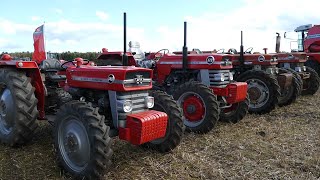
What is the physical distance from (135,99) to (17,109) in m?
1.53

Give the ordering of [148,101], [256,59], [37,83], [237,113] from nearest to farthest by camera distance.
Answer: [148,101]
[37,83]
[237,113]
[256,59]

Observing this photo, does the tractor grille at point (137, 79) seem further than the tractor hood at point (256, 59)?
No

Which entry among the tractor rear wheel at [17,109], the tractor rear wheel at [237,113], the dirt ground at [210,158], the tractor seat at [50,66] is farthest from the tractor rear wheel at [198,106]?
the tractor rear wheel at [17,109]

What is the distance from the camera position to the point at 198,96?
18.4ft

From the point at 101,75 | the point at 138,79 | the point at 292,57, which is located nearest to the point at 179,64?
the point at 138,79

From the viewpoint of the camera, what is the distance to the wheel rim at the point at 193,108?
5.59 m

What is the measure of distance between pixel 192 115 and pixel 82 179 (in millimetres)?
2688

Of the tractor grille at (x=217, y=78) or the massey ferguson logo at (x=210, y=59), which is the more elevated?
the massey ferguson logo at (x=210, y=59)

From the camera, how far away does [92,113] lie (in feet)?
11.0

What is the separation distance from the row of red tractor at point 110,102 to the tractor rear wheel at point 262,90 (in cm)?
2

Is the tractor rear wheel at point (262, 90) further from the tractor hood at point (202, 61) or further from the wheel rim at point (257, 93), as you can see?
the tractor hood at point (202, 61)

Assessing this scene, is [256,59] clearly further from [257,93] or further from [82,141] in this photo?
[82,141]

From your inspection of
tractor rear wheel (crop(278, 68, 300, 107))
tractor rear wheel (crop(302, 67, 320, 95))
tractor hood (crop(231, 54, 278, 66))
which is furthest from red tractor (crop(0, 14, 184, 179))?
tractor rear wheel (crop(302, 67, 320, 95))

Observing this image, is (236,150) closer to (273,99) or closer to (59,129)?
(59,129)
